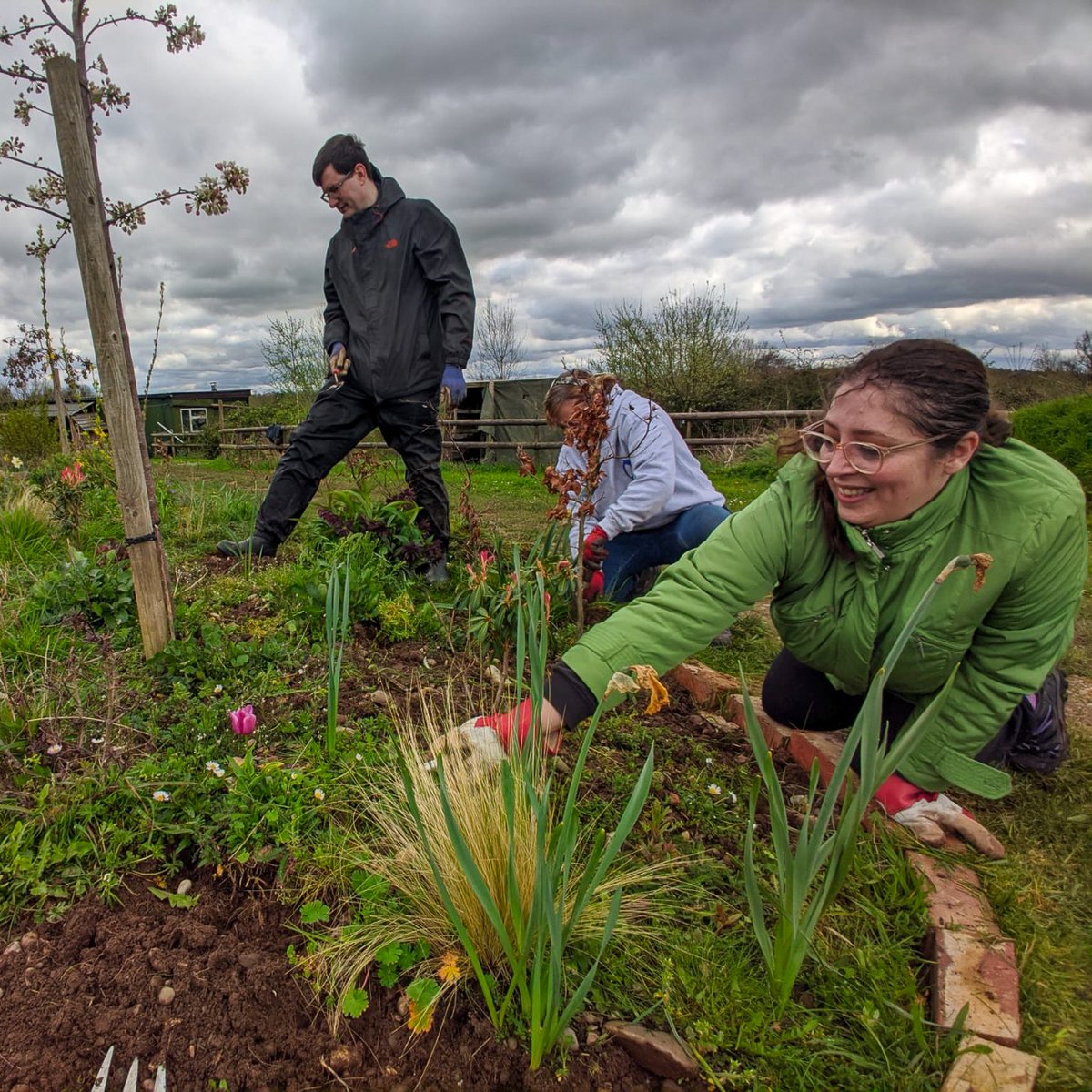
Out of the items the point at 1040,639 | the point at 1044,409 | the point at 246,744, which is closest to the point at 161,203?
the point at 246,744

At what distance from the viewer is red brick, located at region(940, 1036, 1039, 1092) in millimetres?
1096

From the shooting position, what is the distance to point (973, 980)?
4.20 feet

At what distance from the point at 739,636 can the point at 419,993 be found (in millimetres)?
2443

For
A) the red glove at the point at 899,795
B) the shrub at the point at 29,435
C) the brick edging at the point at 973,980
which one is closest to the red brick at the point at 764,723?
the red glove at the point at 899,795

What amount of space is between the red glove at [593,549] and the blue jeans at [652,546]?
0.23 metres

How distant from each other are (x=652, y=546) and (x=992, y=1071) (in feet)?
7.79

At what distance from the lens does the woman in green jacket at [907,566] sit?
149 centimetres

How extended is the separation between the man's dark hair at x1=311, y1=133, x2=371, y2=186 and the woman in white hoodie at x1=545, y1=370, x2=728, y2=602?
1494 millimetres

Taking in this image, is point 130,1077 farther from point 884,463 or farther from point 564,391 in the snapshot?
point 564,391

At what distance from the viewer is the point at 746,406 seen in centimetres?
1395

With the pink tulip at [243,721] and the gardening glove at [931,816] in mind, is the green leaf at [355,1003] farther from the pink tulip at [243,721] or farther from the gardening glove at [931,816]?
the gardening glove at [931,816]

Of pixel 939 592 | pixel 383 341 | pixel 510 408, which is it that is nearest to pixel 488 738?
pixel 939 592

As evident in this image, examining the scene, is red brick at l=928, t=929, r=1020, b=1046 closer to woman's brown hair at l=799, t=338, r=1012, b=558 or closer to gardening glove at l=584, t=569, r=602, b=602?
woman's brown hair at l=799, t=338, r=1012, b=558

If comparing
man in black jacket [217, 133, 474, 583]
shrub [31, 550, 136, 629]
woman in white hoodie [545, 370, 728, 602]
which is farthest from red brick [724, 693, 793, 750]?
shrub [31, 550, 136, 629]
